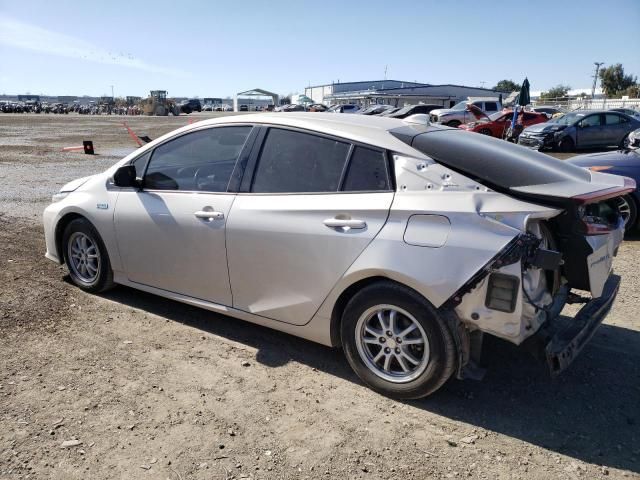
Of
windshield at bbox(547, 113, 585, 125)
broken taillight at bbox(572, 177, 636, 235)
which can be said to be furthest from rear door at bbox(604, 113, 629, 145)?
broken taillight at bbox(572, 177, 636, 235)

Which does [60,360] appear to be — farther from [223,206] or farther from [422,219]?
[422,219]

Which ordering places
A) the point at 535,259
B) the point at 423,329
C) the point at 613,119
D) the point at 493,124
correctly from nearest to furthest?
the point at 535,259 < the point at 423,329 < the point at 613,119 < the point at 493,124

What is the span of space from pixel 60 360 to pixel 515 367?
3.21 meters

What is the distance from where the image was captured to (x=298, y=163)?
3.59 metres

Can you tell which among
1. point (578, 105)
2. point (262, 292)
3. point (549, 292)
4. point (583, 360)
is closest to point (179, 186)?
point (262, 292)

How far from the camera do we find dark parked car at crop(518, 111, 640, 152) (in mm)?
19078

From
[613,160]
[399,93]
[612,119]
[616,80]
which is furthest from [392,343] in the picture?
[616,80]

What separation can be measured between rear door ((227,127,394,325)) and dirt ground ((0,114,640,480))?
1.82 feet

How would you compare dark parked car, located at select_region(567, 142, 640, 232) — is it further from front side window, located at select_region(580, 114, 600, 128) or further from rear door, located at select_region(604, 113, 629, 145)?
rear door, located at select_region(604, 113, 629, 145)

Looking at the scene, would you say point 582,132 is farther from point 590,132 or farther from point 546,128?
point 546,128

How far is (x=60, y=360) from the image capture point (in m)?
3.75

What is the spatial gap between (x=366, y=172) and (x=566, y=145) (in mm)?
18447

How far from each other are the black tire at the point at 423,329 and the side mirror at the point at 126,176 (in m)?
2.17

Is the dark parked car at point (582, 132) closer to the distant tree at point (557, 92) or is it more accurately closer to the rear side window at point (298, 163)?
the rear side window at point (298, 163)
